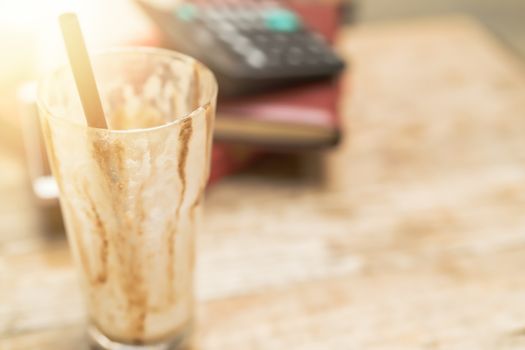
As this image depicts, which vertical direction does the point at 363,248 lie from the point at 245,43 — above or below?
below

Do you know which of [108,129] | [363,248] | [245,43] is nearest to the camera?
[108,129]

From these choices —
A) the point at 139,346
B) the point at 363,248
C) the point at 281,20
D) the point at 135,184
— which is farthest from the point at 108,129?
the point at 281,20

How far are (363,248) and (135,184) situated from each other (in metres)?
0.23

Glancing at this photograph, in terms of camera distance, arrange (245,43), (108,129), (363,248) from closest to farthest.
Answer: (108,129) < (363,248) < (245,43)

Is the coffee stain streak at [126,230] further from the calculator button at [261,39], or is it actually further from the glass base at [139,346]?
the calculator button at [261,39]

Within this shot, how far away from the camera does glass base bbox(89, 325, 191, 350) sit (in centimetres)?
37

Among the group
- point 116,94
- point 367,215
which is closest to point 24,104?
point 116,94

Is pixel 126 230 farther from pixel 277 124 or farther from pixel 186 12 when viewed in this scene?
pixel 186 12

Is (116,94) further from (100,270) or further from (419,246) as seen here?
(419,246)

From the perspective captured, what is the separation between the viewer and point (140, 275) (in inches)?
13.5

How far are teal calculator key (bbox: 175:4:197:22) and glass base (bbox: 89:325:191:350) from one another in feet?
1.08

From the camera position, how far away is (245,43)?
577 millimetres

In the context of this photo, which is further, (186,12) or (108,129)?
(186,12)

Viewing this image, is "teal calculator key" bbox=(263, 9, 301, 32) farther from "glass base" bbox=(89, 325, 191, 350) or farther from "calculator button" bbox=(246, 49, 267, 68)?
"glass base" bbox=(89, 325, 191, 350)
